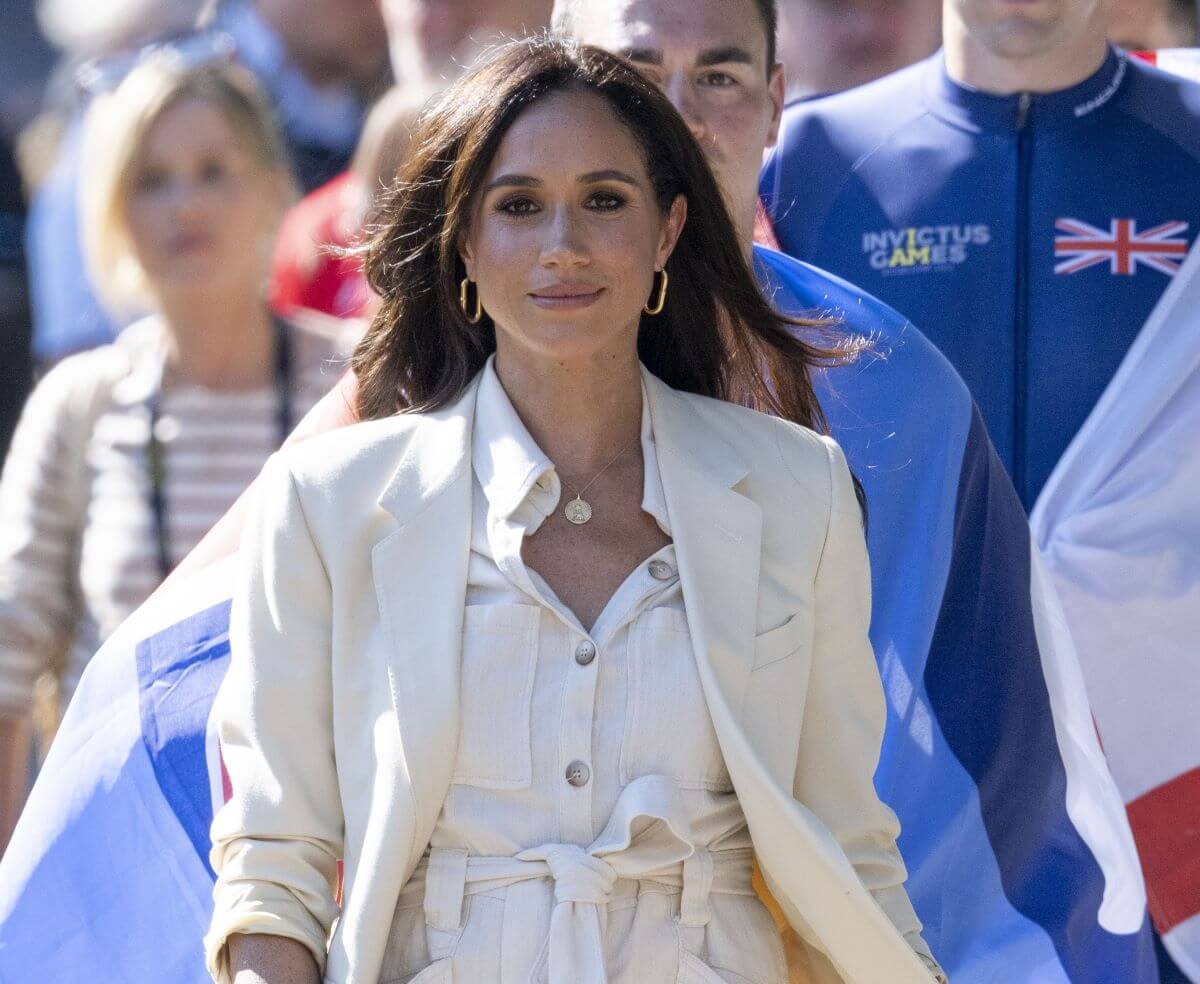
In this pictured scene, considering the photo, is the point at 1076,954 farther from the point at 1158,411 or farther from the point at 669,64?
the point at 669,64

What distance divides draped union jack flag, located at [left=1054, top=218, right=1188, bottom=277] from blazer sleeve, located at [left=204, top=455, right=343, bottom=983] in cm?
212

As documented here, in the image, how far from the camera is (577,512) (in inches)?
109

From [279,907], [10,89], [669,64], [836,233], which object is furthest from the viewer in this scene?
[10,89]

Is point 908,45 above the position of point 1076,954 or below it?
above

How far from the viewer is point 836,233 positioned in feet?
14.5

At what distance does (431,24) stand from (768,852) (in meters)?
3.34

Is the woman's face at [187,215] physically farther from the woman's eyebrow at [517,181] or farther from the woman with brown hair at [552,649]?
the woman's eyebrow at [517,181]

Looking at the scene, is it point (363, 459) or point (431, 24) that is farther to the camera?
point (431, 24)

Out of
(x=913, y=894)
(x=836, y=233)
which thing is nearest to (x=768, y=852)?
(x=913, y=894)

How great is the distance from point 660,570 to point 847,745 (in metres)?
0.30

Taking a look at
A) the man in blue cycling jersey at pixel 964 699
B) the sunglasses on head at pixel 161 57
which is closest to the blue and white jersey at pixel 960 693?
the man in blue cycling jersey at pixel 964 699

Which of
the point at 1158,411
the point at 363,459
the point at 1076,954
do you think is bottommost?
the point at 1076,954

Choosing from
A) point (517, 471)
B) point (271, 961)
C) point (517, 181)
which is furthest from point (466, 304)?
point (271, 961)

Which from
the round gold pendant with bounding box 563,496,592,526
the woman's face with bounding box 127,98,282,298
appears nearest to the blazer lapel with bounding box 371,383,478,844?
the round gold pendant with bounding box 563,496,592,526
